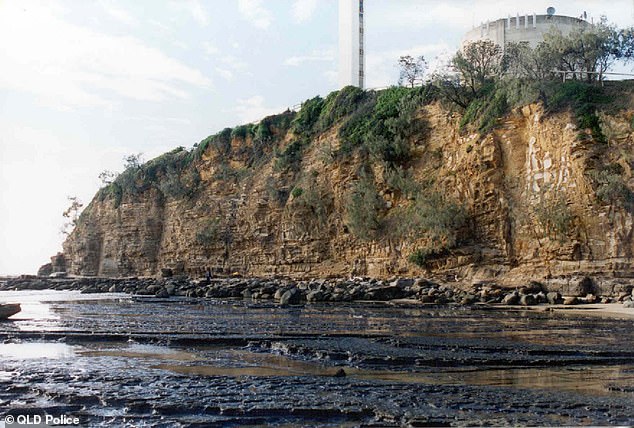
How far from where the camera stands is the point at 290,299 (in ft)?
89.8

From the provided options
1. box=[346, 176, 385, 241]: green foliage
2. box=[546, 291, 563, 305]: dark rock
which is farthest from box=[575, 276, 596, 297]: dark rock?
box=[346, 176, 385, 241]: green foliage

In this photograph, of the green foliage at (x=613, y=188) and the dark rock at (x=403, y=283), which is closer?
the green foliage at (x=613, y=188)

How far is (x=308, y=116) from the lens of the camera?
165ft

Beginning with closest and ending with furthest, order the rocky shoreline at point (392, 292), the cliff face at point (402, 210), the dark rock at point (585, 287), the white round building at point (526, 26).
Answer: the rocky shoreline at point (392, 292) → the dark rock at point (585, 287) → the cliff face at point (402, 210) → the white round building at point (526, 26)

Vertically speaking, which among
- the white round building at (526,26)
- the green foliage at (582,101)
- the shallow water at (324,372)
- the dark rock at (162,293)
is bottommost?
the dark rock at (162,293)

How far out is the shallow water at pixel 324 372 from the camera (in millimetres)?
6641

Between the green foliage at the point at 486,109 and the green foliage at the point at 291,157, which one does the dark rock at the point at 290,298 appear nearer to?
the green foliage at the point at 486,109

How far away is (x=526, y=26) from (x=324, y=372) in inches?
1654

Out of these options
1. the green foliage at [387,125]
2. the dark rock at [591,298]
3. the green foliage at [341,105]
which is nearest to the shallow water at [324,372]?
the dark rock at [591,298]

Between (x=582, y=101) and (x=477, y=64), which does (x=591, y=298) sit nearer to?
(x=582, y=101)

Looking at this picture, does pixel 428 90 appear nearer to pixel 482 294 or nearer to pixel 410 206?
pixel 410 206

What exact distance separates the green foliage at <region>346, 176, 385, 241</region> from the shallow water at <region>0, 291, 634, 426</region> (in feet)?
70.3

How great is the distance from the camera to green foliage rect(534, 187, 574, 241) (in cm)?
2892

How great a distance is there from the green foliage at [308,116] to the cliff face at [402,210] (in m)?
1.43
